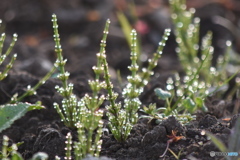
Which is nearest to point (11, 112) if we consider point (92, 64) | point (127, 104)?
point (127, 104)

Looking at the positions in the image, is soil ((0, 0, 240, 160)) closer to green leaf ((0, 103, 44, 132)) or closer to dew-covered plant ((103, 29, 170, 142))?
dew-covered plant ((103, 29, 170, 142))

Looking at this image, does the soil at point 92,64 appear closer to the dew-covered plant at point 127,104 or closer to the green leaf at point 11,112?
the dew-covered plant at point 127,104

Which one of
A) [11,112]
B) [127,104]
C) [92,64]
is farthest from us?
[92,64]

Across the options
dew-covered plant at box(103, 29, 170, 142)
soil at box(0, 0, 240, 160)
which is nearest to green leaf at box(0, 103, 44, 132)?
soil at box(0, 0, 240, 160)

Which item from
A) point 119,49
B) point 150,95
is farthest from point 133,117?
point 119,49

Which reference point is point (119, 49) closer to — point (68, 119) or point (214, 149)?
point (68, 119)

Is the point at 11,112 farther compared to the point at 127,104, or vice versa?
the point at 127,104

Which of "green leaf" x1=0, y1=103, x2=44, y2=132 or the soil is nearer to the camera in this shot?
"green leaf" x1=0, y1=103, x2=44, y2=132

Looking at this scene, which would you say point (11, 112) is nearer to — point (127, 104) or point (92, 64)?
point (127, 104)
